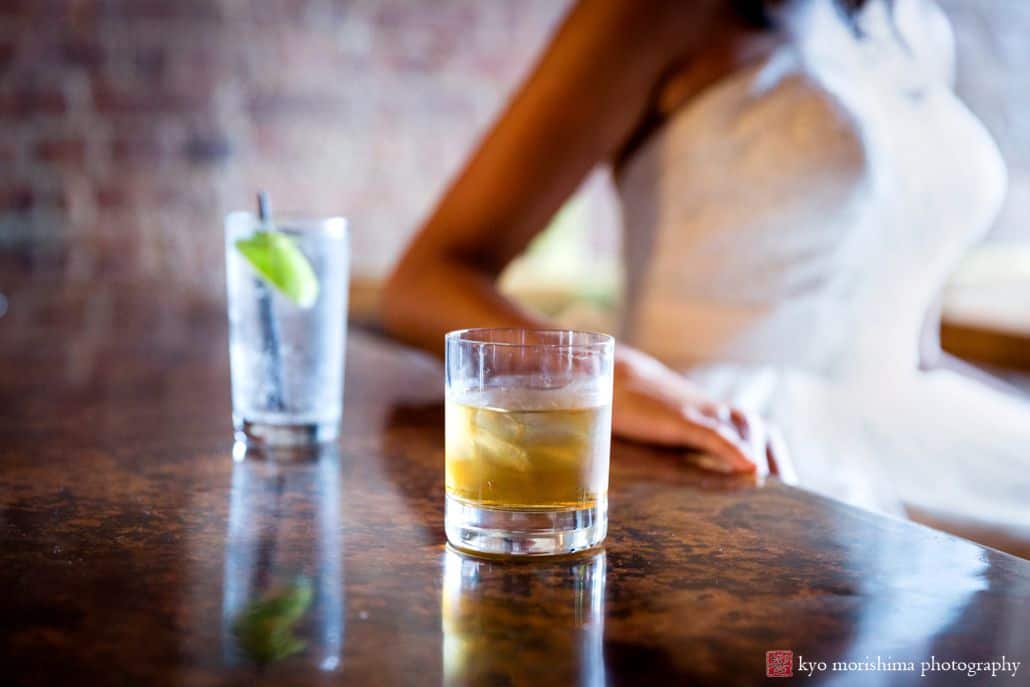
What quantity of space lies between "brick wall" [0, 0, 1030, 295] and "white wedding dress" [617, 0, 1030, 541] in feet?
7.80

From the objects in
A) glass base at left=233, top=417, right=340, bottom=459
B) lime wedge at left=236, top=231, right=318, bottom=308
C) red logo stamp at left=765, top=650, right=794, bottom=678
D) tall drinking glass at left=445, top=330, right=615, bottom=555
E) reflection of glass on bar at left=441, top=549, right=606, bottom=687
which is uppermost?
lime wedge at left=236, top=231, right=318, bottom=308

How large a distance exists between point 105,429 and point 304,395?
6.3 inches

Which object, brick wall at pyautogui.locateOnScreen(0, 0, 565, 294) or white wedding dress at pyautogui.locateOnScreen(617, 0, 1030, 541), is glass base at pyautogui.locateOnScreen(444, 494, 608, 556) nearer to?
white wedding dress at pyautogui.locateOnScreen(617, 0, 1030, 541)

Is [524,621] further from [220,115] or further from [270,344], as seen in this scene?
[220,115]

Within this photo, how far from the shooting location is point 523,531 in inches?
21.3

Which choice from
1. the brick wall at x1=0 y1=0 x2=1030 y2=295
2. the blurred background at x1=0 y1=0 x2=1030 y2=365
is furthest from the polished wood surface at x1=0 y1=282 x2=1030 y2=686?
the brick wall at x1=0 y1=0 x2=1030 y2=295

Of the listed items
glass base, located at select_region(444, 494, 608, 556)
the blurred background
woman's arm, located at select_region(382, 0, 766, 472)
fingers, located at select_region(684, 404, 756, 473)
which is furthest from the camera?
the blurred background

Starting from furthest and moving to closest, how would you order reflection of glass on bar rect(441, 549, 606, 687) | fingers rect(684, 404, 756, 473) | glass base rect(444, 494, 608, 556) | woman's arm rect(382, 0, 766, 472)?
woman's arm rect(382, 0, 766, 472) < fingers rect(684, 404, 756, 473) < glass base rect(444, 494, 608, 556) < reflection of glass on bar rect(441, 549, 606, 687)

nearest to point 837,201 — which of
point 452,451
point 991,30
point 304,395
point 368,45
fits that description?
point 991,30

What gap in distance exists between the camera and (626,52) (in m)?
1.15

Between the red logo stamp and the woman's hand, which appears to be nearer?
the red logo stamp

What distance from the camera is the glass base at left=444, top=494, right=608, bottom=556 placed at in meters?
0.54

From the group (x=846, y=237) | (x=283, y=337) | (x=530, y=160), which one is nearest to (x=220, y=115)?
(x=530, y=160)

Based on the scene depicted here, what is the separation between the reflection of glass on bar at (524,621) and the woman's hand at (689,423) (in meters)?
0.25
